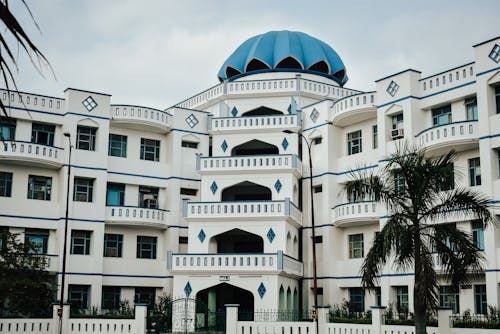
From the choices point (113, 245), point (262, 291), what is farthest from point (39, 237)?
point (262, 291)

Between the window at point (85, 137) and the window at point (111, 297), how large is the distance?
797cm

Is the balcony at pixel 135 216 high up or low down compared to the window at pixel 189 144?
down

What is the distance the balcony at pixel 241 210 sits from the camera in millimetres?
34875

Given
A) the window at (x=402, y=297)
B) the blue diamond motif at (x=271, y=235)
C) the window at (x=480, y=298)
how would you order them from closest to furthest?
the window at (x=480, y=298)
the window at (x=402, y=297)
the blue diamond motif at (x=271, y=235)

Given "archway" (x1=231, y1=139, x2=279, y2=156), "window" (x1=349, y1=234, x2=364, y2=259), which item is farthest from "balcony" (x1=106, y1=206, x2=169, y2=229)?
"window" (x1=349, y1=234, x2=364, y2=259)

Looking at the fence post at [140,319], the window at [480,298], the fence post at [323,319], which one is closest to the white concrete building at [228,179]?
the window at [480,298]

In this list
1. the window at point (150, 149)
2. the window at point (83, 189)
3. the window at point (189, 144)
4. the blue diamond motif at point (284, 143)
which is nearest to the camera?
the window at point (83, 189)

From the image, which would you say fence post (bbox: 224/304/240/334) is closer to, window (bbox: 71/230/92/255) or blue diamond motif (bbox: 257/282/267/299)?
blue diamond motif (bbox: 257/282/267/299)

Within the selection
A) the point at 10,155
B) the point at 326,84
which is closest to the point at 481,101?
the point at 326,84

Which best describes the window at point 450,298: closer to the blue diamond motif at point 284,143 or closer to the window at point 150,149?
the blue diamond motif at point 284,143

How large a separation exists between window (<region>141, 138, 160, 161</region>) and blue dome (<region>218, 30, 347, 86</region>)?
720 cm

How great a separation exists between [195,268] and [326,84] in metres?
14.3

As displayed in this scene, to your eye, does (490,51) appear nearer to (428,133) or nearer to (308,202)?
(428,133)

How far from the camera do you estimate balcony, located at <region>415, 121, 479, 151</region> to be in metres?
28.8
